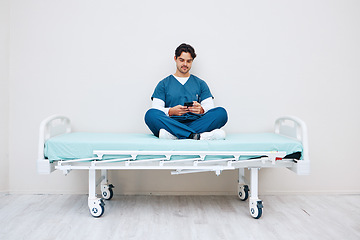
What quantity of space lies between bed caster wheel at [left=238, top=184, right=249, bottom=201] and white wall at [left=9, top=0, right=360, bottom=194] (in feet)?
0.62

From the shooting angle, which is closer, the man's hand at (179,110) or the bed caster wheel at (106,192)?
the man's hand at (179,110)

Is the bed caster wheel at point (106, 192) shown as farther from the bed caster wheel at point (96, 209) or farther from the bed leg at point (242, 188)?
the bed leg at point (242, 188)

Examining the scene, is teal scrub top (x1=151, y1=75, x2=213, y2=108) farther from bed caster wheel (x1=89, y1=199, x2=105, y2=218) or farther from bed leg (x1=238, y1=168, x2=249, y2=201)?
bed caster wheel (x1=89, y1=199, x2=105, y2=218)

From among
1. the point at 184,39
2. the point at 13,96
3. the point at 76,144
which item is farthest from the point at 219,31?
the point at 13,96

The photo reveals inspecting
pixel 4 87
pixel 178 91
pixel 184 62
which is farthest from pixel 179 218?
pixel 4 87

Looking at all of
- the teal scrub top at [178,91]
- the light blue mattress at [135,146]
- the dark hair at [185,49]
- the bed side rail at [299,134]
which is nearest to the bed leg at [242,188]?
the bed side rail at [299,134]

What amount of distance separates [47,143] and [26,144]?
0.94 metres

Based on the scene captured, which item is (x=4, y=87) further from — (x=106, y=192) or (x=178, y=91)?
(x=178, y=91)

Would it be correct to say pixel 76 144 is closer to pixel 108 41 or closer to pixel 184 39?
pixel 108 41

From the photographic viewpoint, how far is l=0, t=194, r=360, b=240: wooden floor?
6.46ft

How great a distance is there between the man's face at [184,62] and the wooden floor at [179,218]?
1175 mm

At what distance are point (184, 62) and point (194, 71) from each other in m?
0.27

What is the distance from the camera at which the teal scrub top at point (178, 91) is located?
271 cm

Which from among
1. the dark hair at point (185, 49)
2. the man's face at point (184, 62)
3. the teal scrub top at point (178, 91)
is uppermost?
the dark hair at point (185, 49)
